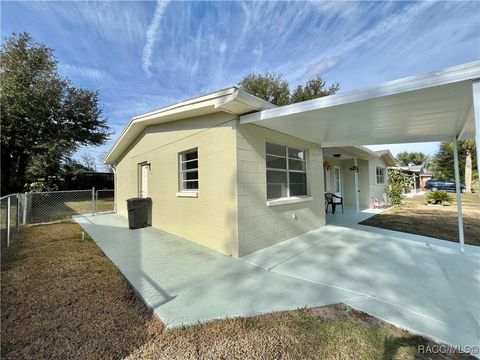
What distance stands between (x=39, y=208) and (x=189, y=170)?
982 centimetres

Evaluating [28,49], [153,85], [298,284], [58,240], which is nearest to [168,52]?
[153,85]

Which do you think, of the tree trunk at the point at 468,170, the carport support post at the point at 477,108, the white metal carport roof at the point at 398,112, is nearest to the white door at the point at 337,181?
the white metal carport roof at the point at 398,112

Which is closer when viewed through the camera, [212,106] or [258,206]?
[212,106]

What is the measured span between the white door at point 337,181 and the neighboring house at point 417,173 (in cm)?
831

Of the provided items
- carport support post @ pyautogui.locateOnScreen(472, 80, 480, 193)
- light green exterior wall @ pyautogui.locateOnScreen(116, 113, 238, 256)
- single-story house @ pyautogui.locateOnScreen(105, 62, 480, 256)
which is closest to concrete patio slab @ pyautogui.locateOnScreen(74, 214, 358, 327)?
light green exterior wall @ pyautogui.locateOnScreen(116, 113, 238, 256)

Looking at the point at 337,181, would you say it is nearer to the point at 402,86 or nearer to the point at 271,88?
the point at 402,86

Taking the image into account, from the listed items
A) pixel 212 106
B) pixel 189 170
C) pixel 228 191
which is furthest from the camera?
pixel 189 170

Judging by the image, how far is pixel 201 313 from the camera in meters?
2.85

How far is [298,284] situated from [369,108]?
3.20m

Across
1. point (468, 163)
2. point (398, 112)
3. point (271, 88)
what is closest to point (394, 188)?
point (398, 112)

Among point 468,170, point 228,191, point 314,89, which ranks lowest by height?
point 228,191

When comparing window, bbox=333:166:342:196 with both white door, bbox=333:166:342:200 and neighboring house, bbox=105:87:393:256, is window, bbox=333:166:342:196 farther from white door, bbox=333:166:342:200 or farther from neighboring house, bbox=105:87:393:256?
neighboring house, bbox=105:87:393:256

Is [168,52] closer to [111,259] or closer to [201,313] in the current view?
[111,259]

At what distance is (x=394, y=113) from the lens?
4.19 metres
